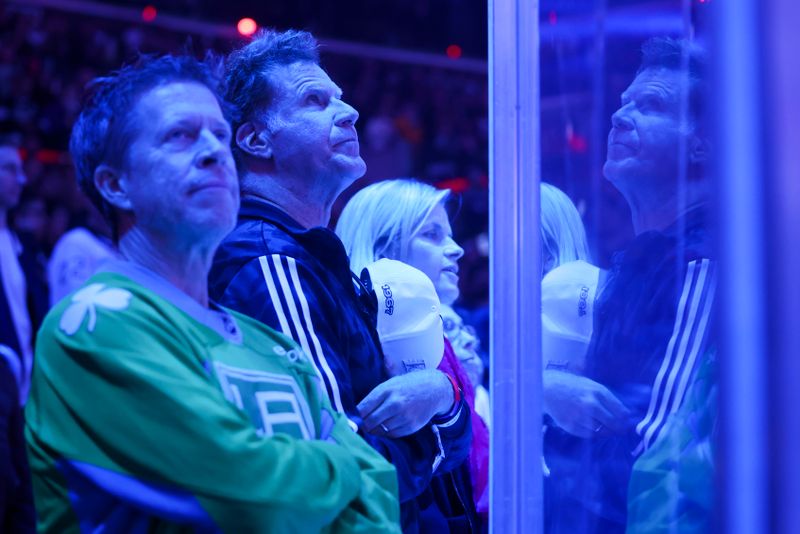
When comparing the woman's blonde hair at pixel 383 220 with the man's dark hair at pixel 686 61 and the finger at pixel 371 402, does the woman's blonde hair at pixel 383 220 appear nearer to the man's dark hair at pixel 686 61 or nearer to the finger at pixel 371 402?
the finger at pixel 371 402

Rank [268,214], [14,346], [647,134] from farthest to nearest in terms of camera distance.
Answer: [14,346] → [268,214] → [647,134]

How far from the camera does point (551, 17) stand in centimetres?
160

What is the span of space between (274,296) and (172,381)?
0.48 metres

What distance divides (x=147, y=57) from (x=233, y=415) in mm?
591

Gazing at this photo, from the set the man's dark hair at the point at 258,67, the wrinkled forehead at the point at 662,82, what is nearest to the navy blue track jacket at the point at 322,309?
the man's dark hair at the point at 258,67

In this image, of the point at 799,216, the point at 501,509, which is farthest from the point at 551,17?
the point at 799,216

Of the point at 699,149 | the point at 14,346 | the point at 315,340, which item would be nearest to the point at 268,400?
the point at 315,340

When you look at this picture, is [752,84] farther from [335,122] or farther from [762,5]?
[335,122]

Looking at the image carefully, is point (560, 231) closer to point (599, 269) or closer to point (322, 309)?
point (599, 269)

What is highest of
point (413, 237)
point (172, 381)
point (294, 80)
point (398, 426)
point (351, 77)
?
point (351, 77)

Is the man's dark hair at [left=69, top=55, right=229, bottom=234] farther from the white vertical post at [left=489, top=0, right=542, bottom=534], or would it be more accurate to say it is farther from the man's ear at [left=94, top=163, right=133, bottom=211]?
the white vertical post at [left=489, top=0, right=542, bottom=534]

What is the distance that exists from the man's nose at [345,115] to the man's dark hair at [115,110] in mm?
372

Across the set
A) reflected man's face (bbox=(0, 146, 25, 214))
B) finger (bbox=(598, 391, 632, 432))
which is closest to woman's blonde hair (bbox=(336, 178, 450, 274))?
finger (bbox=(598, 391, 632, 432))

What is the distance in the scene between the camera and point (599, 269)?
1562mm
